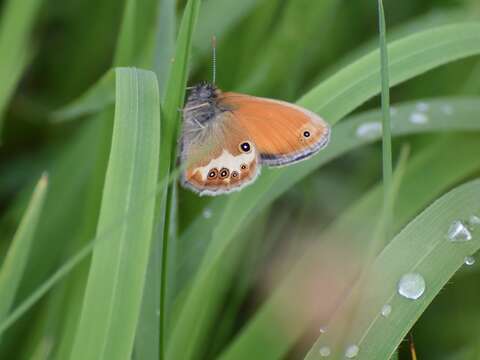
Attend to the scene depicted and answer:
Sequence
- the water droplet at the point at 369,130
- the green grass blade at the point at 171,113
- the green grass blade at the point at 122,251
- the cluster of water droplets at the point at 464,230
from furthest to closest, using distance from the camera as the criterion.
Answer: the water droplet at the point at 369,130, the cluster of water droplets at the point at 464,230, the green grass blade at the point at 171,113, the green grass blade at the point at 122,251

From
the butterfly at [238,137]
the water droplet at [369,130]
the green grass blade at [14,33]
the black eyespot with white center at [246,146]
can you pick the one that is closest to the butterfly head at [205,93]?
the butterfly at [238,137]

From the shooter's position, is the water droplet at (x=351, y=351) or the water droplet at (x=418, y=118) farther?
the water droplet at (x=418, y=118)

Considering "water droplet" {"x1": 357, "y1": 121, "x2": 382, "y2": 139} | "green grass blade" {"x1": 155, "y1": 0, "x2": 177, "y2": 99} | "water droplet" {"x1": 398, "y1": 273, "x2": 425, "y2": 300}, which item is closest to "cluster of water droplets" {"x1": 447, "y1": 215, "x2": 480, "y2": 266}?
"water droplet" {"x1": 398, "y1": 273, "x2": 425, "y2": 300}

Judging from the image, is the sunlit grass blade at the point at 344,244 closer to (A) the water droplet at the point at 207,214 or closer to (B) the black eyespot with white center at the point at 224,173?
(A) the water droplet at the point at 207,214

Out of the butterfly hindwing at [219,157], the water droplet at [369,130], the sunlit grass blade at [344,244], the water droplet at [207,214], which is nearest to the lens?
the butterfly hindwing at [219,157]

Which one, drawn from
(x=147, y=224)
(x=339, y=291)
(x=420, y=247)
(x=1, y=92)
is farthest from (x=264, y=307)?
(x=1, y=92)

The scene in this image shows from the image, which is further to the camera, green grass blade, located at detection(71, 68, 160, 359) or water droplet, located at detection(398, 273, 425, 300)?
water droplet, located at detection(398, 273, 425, 300)

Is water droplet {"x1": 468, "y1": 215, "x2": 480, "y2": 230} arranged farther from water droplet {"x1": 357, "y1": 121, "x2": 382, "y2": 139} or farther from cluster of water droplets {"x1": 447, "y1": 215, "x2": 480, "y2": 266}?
water droplet {"x1": 357, "y1": 121, "x2": 382, "y2": 139}
